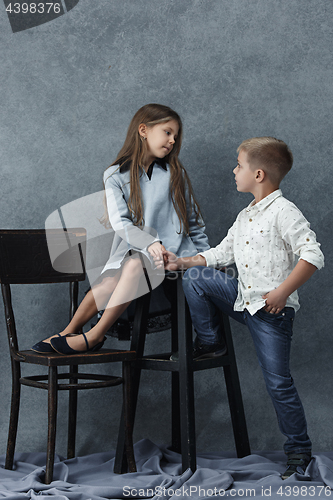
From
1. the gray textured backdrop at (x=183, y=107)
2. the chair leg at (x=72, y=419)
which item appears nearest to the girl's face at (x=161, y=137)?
the gray textured backdrop at (x=183, y=107)

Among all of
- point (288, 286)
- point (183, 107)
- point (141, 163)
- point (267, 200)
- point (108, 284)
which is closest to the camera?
point (288, 286)

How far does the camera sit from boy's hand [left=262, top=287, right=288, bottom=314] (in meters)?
1.26

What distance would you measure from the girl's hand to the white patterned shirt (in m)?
0.23

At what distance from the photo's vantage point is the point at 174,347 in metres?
1.63

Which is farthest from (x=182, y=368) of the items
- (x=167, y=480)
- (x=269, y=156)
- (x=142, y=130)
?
(x=142, y=130)

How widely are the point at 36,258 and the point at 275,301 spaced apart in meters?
0.80

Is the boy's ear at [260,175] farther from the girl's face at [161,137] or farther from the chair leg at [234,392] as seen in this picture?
the chair leg at [234,392]

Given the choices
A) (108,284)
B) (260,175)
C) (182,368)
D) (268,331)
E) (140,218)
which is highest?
(260,175)

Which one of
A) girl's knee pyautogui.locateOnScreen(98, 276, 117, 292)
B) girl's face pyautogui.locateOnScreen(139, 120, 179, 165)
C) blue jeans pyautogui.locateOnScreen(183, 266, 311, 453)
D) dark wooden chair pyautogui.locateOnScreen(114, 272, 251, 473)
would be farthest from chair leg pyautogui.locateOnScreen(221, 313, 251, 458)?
girl's face pyautogui.locateOnScreen(139, 120, 179, 165)

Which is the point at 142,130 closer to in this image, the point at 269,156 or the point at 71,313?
the point at 269,156

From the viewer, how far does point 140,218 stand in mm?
1530

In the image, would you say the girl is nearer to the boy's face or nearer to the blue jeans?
the blue jeans

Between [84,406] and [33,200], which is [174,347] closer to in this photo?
[84,406]

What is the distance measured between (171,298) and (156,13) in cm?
113
